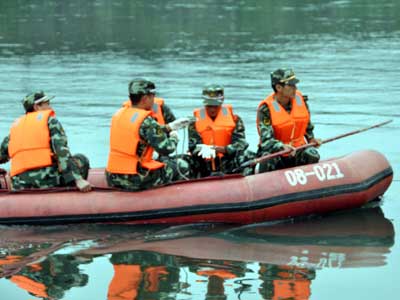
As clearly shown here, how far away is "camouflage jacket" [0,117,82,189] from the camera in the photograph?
10.7m

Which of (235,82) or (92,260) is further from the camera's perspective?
(235,82)

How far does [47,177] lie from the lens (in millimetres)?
10977

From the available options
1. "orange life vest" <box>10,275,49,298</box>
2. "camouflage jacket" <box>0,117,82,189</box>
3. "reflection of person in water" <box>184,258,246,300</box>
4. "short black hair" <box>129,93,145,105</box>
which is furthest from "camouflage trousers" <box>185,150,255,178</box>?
"orange life vest" <box>10,275,49,298</box>

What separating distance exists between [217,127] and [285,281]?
311 cm

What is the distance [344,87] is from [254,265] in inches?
502

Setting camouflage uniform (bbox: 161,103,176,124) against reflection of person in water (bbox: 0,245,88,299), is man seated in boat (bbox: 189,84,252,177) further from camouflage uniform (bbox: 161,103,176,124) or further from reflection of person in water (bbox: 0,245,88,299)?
reflection of person in water (bbox: 0,245,88,299)

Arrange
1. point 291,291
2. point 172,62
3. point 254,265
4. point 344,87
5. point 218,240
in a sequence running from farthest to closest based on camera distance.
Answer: point 172,62, point 344,87, point 218,240, point 254,265, point 291,291

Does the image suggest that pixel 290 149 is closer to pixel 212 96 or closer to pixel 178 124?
pixel 212 96

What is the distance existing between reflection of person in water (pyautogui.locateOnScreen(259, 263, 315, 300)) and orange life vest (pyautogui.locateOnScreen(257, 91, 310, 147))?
8.15 ft

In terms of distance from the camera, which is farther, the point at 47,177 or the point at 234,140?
the point at 234,140

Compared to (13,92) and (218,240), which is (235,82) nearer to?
(13,92)

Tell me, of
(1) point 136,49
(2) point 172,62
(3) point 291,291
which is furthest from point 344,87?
(3) point 291,291

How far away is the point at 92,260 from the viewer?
9.77m

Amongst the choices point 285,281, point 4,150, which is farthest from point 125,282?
point 4,150
